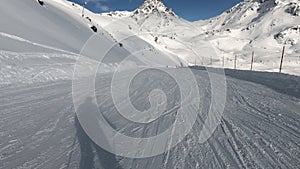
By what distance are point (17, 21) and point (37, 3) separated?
474 inches

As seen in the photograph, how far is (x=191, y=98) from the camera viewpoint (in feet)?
23.0

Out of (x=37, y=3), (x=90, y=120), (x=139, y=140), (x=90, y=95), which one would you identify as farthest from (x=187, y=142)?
(x=37, y=3)

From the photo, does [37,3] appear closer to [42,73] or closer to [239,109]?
[42,73]

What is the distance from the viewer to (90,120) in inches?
188

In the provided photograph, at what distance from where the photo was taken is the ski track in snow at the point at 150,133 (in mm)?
3129

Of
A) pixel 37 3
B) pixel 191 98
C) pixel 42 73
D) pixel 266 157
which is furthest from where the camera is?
pixel 37 3

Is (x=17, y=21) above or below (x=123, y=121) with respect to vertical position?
above

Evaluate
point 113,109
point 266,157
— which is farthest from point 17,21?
point 266,157

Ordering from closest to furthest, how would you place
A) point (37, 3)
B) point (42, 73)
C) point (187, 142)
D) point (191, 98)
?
1. point (187, 142)
2. point (191, 98)
3. point (42, 73)
4. point (37, 3)

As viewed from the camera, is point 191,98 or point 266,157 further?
point 191,98

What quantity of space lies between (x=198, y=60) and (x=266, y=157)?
350ft

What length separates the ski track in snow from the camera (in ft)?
10.3

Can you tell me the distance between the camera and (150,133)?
4.21m

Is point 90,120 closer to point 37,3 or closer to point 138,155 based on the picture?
point 138,155
